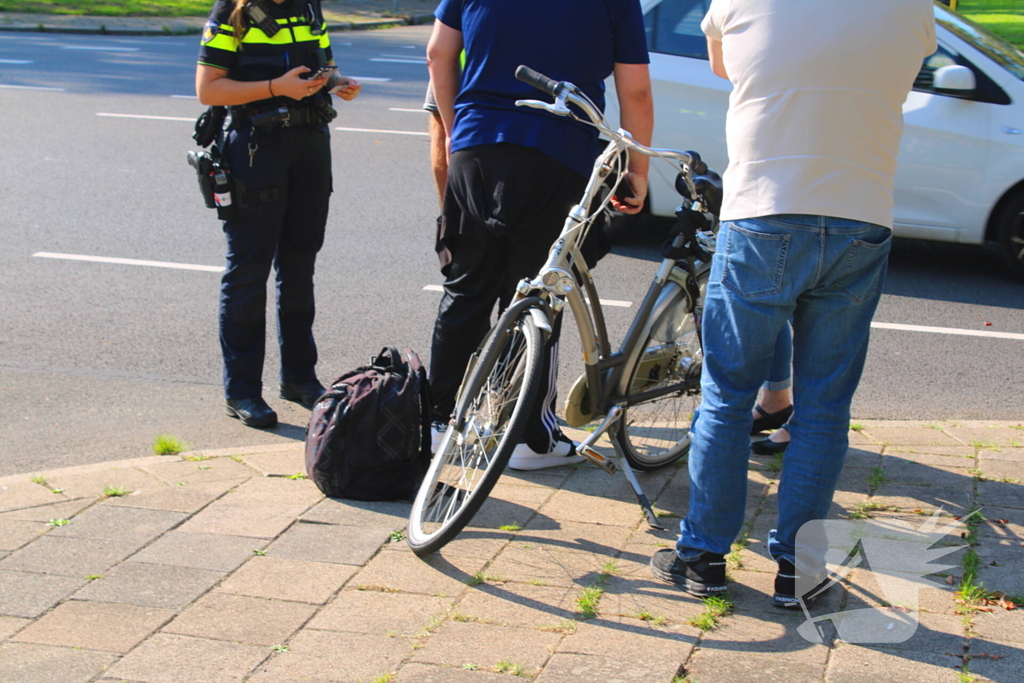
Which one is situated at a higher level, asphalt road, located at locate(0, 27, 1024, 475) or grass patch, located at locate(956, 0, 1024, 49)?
grass patch, located at locate(956, 0, 1024, 49)

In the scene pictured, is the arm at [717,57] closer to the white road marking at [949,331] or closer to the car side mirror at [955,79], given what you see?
the white road marking at [949,331]

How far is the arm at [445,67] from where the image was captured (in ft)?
12.9

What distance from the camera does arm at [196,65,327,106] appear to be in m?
4.43

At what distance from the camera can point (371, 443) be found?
12.2ft

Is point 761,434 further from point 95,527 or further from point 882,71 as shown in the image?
point 95,527

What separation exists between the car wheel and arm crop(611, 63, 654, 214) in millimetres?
3969

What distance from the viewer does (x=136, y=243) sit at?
7.46 meters

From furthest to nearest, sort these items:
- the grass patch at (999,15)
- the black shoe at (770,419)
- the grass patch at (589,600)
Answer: the grass patch at (999,15) → the black shoe at (770,419) → the grass patch at (589,600)

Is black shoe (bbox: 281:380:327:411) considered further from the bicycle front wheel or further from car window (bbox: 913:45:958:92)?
car window (bbox: 913:45:958:92)

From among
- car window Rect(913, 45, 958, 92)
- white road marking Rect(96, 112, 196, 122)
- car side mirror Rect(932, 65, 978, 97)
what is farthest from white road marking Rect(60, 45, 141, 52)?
car side mirror Rect(932, 65, 978, 97)

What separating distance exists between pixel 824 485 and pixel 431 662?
119 centimetres

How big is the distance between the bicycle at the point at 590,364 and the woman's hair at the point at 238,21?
1.59 m

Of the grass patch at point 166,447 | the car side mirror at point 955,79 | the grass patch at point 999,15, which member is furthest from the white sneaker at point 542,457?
the grass patch at point 999,15

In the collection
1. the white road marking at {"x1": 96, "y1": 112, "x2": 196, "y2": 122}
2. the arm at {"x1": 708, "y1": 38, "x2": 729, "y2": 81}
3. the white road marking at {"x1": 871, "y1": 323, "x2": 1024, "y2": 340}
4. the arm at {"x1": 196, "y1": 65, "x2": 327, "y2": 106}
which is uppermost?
the arm at {"x1": 708, "y1": 38, "x2": 729, "y2": 81}
